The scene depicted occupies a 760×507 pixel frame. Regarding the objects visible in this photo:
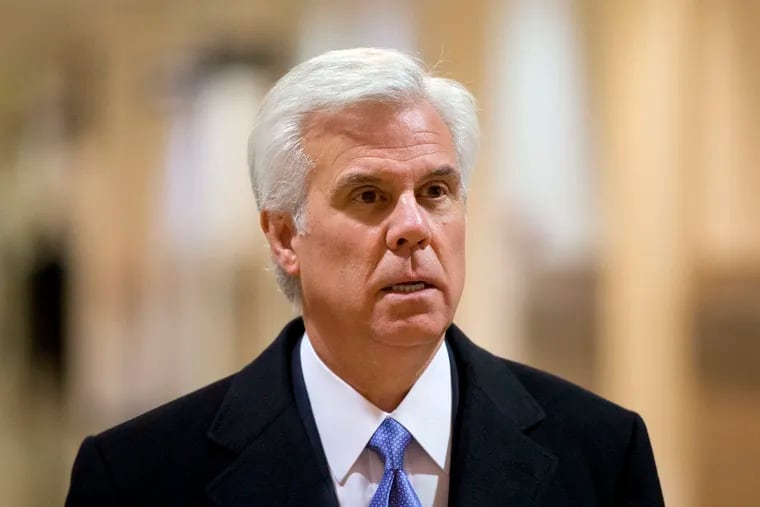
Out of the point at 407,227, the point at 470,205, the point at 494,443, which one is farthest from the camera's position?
the point at 470,205

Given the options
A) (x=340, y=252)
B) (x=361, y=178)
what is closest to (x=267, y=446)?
(x=340, y=252)

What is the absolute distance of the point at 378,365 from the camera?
1.51 metres

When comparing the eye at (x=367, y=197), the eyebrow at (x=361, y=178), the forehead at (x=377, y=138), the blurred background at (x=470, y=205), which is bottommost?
the blurred background at (x=470, y=205)

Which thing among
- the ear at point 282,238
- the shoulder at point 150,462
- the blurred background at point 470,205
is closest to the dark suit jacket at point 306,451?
the shoulder at point 150,462

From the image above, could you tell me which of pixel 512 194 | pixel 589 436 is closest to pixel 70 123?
pixel 512 194

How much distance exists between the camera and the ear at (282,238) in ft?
5.26

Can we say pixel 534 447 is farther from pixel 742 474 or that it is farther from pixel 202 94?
pixel 202 94

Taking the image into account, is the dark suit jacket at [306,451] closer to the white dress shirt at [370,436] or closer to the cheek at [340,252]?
the white dress shirt at [370,436]

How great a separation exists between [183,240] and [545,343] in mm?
1284

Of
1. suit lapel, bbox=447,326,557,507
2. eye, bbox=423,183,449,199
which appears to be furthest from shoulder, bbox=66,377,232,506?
eye, bbox=423,183,449,199

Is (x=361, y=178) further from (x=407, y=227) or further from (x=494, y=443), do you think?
(x=494, y=443)

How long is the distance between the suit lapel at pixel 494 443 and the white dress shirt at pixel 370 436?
0.03 meters

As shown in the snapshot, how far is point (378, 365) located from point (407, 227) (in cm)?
23

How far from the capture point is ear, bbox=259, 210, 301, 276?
1604 mm
